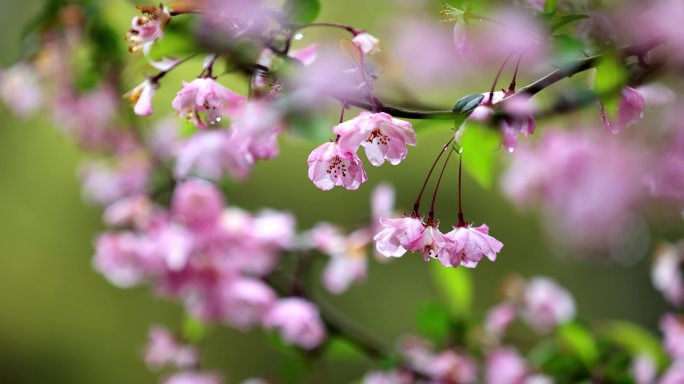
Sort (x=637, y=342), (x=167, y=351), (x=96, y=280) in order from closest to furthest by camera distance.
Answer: (x=637, y=342) → (x=167, y=351) → (x=96, y=280)

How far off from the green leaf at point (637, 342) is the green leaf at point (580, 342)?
5 cm

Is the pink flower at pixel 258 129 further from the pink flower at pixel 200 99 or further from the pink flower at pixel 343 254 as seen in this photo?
the pink flower at pixel 343 254

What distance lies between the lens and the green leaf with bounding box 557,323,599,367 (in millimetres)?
751

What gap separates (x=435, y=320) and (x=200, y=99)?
18.9 inches

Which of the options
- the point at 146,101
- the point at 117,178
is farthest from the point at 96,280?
the point at 146,101

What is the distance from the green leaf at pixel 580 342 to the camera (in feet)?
2.47

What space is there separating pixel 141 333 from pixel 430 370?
138 cm

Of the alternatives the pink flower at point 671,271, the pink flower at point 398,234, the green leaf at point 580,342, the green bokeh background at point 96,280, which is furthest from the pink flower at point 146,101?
the green bokeh background at point 96,280

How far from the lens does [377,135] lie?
0.36 m

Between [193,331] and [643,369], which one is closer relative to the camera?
[643,369]

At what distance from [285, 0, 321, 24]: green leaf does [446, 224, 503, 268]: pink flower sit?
0.49ft

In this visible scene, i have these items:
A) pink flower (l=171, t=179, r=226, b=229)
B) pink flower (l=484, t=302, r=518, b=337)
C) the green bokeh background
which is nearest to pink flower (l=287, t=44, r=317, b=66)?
pink flower (l=171, t=179, r=226, b=229)

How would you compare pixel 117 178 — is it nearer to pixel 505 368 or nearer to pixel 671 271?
pixel 505 368

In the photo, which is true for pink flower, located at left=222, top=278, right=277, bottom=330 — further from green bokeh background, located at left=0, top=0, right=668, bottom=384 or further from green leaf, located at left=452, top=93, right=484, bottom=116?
green bokeh background, located at left=0, top=0, right=668, bottom=384
